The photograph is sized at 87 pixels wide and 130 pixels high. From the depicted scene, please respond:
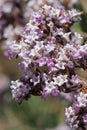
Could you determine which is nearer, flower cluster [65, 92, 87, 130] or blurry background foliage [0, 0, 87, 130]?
flower cluster [65, 92, 87, 130]

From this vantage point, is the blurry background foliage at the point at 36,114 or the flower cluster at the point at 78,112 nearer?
the flower cluster at the point at 78,112

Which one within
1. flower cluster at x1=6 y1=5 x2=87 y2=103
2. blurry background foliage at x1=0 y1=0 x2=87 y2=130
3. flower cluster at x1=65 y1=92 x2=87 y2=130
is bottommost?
flower cluster at x1=65 y1=92 x2=87 y2=130

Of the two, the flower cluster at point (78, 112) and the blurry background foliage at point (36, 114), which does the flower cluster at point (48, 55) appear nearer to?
the flower cluster at point (78, 112)

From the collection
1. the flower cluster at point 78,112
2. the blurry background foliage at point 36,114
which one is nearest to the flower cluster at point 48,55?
the flower cluster at point 78,112

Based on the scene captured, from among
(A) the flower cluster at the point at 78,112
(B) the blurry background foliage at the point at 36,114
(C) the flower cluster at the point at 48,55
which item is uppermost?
(B) the blurry background foliage at the point at 36,114

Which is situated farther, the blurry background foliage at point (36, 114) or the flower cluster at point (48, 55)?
the blurry background foliage at point (36, 114)

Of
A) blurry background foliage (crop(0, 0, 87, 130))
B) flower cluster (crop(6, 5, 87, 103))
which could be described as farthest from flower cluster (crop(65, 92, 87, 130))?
blurry background foliage (crop(0, 0, 87, 130))

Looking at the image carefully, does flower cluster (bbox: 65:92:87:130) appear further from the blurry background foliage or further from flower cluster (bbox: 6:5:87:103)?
the blurry background foliage

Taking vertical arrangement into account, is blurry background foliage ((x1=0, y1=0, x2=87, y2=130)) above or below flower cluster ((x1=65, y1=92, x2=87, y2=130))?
above

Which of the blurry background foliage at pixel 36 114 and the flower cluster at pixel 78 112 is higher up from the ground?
the blurry background foliage at pixel 36 114
